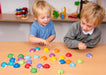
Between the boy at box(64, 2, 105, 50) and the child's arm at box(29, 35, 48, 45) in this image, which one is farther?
the child's arm at box(29, 35, 48, 45)

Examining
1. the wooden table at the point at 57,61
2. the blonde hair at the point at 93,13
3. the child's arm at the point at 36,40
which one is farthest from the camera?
the child's arm at the point at 36,40

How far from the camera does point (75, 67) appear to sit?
0.91 meters

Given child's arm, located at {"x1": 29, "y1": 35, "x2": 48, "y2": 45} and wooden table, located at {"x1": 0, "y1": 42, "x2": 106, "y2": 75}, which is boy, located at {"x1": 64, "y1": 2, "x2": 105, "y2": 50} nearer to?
wooden table, located at {"x1": 0, "y1": 42, "x2": 106, "y2": 75}

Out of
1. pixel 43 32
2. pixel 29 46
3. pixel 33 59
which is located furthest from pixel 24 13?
pixel 33 59

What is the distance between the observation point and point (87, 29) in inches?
41.9

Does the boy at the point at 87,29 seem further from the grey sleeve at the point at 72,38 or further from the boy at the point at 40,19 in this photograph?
the boy at the point at 40,19

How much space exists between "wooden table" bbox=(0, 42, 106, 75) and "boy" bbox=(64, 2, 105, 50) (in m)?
0.06

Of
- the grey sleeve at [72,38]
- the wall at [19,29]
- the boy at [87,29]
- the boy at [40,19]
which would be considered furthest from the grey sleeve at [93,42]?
the wall at [19,29]

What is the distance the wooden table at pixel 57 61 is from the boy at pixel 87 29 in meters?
0.06

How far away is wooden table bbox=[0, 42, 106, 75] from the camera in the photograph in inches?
33.4

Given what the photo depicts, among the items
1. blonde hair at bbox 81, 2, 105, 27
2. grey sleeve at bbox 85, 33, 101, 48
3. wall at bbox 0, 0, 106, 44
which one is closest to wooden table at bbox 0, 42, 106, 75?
grey sleeve at bbox 85, 33, 101, 48

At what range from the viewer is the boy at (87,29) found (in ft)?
3.36

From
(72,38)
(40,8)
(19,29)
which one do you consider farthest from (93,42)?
(19,29)

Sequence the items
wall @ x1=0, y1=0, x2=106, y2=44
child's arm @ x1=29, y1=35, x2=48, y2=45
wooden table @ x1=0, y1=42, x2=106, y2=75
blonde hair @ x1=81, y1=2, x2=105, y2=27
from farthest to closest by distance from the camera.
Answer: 1. wall @ x1=0, y1=0, x2=106, y2=44
2. child's arm @ x1=29, y1=35, x2=48, y2=45
3. blonde hair @ x1=81, y1=2, x2=105, y2=27
4. wooden table @ x1=0, y1=42, x2=106, y2=75
